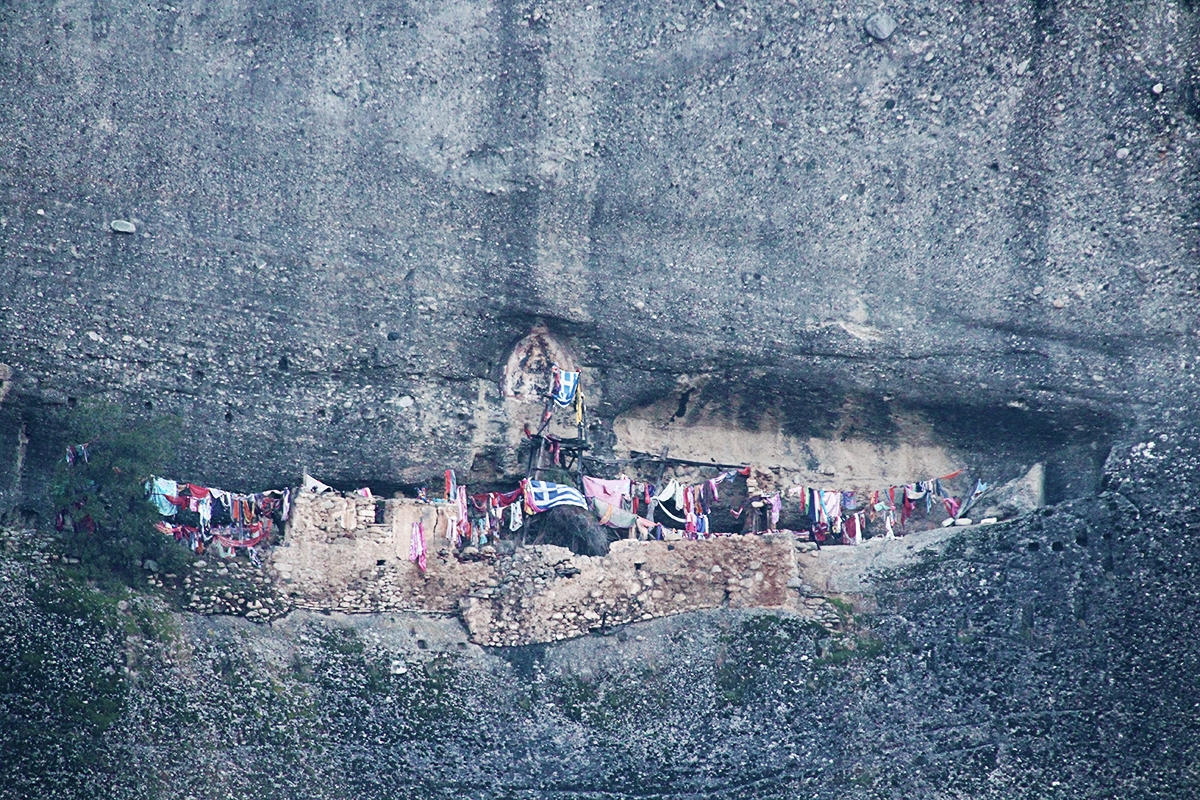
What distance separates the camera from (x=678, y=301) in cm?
2709

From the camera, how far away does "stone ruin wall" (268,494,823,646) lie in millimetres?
25062

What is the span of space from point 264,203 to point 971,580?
12.9 meters

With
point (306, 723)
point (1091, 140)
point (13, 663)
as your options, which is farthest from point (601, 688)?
point (1091, 140)

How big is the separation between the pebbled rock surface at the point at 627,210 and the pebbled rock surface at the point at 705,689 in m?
2.87

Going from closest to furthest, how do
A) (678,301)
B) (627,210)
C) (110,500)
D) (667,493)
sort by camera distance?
(110,500) < (627,210) < (678,301) < (667,493)

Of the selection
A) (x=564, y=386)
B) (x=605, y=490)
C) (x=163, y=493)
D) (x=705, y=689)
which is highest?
(x=564, y=386)

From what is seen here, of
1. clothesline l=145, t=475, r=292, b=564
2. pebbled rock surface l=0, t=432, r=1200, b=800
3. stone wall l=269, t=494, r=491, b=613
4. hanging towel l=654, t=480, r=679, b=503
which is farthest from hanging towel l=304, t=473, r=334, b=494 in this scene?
hanging towel l=654, t=480, r=679, b=503

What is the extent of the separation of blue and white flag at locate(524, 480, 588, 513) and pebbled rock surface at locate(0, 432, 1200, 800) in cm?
260

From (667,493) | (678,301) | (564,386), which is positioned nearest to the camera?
(678,301)

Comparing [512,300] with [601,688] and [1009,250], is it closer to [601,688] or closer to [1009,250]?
[601,688]

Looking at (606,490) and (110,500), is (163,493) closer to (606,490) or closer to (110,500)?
(110,500)

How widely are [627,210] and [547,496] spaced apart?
5.03 metres

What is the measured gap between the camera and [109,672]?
900 inches

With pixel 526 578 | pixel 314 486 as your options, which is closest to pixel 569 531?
pixel 526 578
